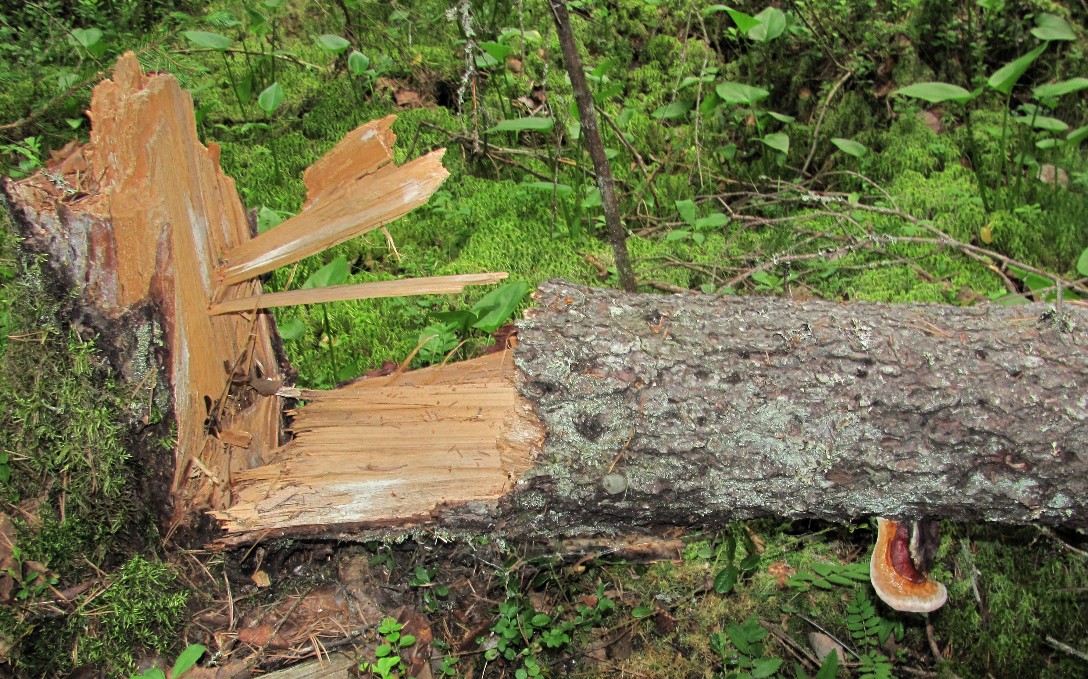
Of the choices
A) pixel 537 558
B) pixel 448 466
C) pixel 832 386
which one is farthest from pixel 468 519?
pixel 832 386

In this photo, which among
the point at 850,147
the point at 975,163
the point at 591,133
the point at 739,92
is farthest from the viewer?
the point at 975,163

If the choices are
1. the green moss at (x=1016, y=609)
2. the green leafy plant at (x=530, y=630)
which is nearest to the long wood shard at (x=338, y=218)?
the green leafy plant at (x=530, y=630)

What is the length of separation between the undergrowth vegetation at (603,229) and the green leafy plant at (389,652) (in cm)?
1

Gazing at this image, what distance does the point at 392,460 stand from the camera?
2.02m

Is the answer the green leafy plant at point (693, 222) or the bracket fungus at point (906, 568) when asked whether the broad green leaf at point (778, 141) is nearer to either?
the green leafy plant at point (693, 222)

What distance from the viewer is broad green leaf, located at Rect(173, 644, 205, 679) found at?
192 cm

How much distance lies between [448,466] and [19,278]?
1180mm

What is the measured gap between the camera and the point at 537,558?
2.41m

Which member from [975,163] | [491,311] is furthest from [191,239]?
[975,163]

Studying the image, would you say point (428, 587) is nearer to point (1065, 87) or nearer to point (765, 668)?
point (765, 668)

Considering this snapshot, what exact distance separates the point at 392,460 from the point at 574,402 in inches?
20.5

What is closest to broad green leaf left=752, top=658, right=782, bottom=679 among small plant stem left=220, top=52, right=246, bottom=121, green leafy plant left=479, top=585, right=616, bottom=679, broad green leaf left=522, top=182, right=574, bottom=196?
green leafy plant left=479, top=585, right=616, bottom=679

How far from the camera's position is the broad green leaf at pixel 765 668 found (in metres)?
2.29

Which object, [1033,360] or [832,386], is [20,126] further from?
[1033,360]
